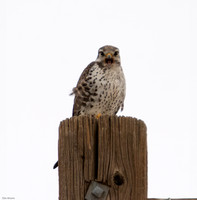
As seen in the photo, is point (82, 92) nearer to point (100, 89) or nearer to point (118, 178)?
point (100, 89)

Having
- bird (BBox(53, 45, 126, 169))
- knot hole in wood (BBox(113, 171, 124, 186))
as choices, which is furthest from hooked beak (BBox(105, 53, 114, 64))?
knot hole in wood (BBox(113, 171, 124, 186))

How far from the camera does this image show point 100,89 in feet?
16.1

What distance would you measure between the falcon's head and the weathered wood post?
3.05m

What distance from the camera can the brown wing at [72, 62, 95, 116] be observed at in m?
4.97

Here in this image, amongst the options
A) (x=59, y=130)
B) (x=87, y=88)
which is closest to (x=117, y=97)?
(x=87, y=88)

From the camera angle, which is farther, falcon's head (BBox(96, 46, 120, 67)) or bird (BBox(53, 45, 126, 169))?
falcon's head (BBox(96, 46, 120, 67))

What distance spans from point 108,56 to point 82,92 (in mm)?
753

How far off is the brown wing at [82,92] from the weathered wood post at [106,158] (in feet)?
8.64

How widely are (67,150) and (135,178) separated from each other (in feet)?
1.47

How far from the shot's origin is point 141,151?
2.27 metres

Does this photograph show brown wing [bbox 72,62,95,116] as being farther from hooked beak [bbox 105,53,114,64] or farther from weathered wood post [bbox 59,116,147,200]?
weathered wood post [bbox 59,116,147,200]

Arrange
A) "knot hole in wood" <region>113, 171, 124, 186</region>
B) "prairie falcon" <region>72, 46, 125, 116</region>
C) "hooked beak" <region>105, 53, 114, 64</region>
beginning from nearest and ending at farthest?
"knot hole in wood" <region>113, 171, 124, 186</region>, "prairie falcon" <region>72, 46, 125, 116</region>, "hooked beak" <region>105, 53, 114, 64</region>

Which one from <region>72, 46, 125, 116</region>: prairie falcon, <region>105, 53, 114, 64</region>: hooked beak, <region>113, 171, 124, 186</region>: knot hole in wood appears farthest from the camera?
<region>105, 53, 114, 64</region>: hooked beak

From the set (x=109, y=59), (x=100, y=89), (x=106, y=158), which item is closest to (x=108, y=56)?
(x=109, y=59)
